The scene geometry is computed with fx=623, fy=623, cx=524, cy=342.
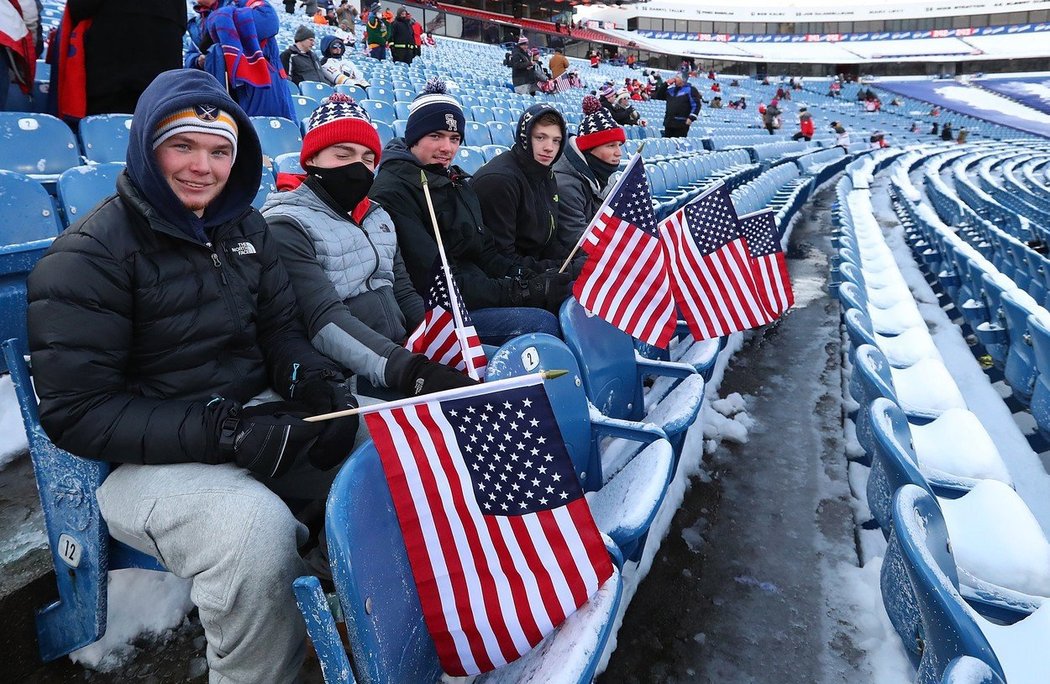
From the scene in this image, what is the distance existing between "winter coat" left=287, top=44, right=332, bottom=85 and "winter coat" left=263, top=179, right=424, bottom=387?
21.8ft

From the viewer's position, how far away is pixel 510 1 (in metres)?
46.9

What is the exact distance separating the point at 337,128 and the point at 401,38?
14.6 meters

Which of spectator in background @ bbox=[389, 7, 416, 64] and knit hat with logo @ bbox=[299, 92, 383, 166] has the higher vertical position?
spectator in background @ bbox=[389, 7, 416, 64]

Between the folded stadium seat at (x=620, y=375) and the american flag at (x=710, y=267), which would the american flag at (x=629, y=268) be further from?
the american flag at (x=710, y=267)

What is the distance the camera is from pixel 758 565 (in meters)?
2.42

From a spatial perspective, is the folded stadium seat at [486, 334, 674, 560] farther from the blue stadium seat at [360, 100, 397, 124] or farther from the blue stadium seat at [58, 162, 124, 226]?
the blue stadium seat at [360, 100, 397, 124]

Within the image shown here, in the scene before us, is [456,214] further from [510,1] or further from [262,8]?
[510,1]

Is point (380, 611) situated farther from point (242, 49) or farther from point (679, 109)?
point (679, 109)

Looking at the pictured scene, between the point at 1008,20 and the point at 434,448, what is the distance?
71183 mm

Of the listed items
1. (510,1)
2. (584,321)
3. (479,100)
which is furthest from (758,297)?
(510,1)

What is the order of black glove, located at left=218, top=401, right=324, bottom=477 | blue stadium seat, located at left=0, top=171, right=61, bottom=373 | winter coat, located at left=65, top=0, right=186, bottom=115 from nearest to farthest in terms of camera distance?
black glove, located at left=218, top=401, right=324, bottom=477
blue stadium seat, located at left=0, top=171, right=61, bottom=373
winter coat, located at left=65, top=0, right=186, bottom=115

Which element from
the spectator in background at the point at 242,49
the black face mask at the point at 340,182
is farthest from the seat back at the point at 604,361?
the spectator in background at the point at 242,49

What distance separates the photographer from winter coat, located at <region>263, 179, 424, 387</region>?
2.06 meters

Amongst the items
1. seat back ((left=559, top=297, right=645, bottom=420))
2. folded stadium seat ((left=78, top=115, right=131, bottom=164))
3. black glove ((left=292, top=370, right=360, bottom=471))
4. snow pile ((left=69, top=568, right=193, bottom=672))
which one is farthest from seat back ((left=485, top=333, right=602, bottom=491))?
folded stadium seat ((left=78, top=115, right=131, bottom=164))
